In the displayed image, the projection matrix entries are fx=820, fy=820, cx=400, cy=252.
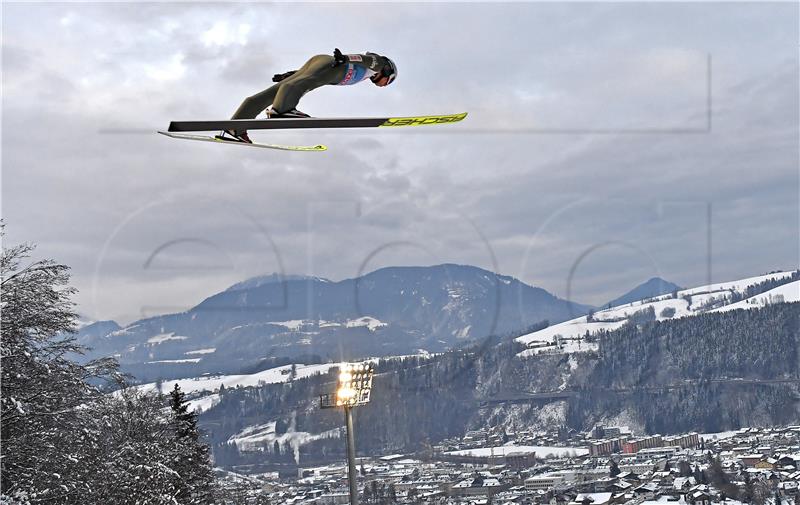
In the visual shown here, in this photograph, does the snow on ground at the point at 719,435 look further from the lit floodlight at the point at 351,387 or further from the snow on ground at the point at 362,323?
the lit floodlight at the point at 351,387

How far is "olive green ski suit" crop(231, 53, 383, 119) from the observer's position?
7504mm

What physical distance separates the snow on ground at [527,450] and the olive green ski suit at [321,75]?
399 feet

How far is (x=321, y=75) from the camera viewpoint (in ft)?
24.7

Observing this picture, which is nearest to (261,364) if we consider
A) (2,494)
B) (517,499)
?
(517,499)

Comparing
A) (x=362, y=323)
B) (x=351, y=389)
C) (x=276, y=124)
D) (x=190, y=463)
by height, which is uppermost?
(x=362, y=323)

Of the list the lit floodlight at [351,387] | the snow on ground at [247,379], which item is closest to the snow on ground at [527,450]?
the snow on ground at [247,379]

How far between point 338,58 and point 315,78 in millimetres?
282

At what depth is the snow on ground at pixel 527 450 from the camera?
127188mm

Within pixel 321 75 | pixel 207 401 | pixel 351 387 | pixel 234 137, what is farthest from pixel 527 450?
pixel 321 75

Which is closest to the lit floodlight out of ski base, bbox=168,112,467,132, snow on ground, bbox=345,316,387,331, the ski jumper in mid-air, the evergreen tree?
the evergreen tree

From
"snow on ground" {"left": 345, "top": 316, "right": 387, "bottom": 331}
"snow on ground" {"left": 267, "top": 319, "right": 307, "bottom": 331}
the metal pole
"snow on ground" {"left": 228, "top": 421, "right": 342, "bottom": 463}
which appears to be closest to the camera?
the metal pole

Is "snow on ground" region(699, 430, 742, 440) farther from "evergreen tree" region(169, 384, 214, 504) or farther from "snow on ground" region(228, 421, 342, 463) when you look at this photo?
"evergreen tree" region(169, 384, 214, 504)

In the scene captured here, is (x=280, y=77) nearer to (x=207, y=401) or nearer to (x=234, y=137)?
(x=234, y=137)

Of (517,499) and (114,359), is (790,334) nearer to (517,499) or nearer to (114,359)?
(517,499)
